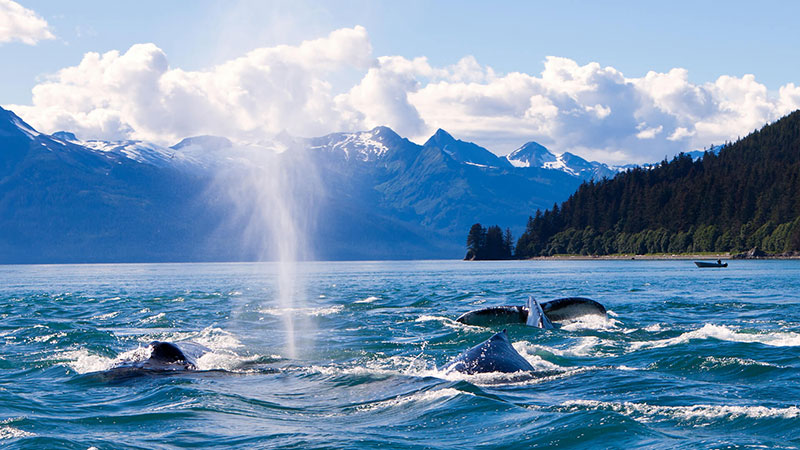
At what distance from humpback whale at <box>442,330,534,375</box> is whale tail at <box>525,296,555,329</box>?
8.66 metres

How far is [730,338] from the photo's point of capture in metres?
22.5

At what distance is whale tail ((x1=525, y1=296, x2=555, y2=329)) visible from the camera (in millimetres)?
26547

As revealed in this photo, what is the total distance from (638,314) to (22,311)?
30.1m

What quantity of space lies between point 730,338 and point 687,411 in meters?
10.8

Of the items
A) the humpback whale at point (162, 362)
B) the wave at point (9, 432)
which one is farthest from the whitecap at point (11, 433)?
the humpback whale at point (162, 362)

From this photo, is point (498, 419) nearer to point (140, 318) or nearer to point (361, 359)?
point (361, 359)

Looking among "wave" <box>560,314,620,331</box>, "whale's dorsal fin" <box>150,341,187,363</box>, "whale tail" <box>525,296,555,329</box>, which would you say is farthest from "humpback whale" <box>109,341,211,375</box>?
"wave" <box>560,314,620,331</box>

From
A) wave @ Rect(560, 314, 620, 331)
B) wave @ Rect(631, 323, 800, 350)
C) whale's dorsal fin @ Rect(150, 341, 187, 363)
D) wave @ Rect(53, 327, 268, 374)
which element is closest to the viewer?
whale's dorsal fin @ Rect(150, 341, 187, 363)

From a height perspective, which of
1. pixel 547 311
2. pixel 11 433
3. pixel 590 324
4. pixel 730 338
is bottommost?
pixel 11 433

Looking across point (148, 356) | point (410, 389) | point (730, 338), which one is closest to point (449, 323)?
point (730, 338)

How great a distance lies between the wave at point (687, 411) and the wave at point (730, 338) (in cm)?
857

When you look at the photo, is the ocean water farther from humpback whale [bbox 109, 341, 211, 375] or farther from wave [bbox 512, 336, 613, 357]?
humpback whale [bbox 109, 341, 211, 375]

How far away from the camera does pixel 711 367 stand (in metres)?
17.4

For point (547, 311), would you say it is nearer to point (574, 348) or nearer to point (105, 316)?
point (574, 348)
